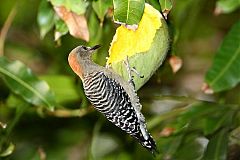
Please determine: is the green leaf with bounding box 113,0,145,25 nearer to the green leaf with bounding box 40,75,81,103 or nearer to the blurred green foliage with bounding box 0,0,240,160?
the blurred green foliage with bounding box 0,0,240,160

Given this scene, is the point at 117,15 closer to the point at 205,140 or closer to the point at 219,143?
the point at 219,143

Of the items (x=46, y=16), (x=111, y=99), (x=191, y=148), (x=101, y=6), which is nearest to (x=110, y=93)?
(x=111, y=99)

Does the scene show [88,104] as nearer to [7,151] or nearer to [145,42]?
[7,151]

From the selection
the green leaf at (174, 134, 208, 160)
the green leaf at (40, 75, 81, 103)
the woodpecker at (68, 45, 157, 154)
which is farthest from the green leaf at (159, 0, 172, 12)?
the green leaf at (40, 75, 81, 103)

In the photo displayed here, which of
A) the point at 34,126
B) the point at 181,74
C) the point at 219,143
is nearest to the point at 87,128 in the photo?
the point at 34,126

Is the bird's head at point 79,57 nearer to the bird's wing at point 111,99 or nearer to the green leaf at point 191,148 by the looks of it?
the bird's wing at point 111,99

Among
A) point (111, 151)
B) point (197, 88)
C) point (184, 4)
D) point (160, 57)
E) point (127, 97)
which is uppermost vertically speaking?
point (160, 57)

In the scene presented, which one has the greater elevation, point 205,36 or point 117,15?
point 117,15
